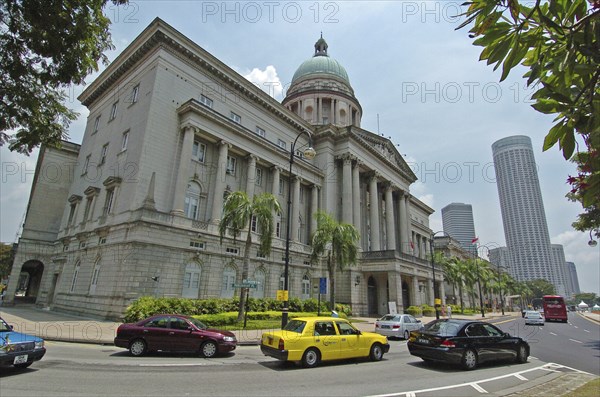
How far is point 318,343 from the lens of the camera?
1120 cm

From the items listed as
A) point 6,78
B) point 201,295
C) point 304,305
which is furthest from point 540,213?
point 6,78

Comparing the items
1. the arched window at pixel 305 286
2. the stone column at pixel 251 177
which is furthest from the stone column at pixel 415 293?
the stone column at pixel 251 177

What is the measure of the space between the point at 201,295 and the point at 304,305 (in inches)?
400

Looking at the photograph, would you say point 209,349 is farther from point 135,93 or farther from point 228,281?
point 135,93

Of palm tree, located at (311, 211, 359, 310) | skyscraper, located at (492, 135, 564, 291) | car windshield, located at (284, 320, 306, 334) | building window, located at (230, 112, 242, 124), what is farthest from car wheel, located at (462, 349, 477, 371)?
skyscraper, located at (492, 135, 564, 291)

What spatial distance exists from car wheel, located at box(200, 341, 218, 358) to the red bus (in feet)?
167

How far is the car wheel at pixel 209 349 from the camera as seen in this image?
41.2ft

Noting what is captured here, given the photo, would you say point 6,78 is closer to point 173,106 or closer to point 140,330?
point 140,330

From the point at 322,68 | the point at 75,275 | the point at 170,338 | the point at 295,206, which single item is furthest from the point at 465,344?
the point at 322,68

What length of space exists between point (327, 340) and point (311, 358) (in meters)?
0.81

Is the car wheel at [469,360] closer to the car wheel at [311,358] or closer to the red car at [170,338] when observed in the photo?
the car wheel at [311,358]

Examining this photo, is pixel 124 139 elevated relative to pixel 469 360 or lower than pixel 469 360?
elevated

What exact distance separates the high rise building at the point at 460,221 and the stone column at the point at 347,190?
59.1 meters

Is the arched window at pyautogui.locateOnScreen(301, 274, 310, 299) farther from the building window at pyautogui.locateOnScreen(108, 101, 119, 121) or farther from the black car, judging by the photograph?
the building window at pyautogui.locateOnScreen(108, 101, 119, 121)
